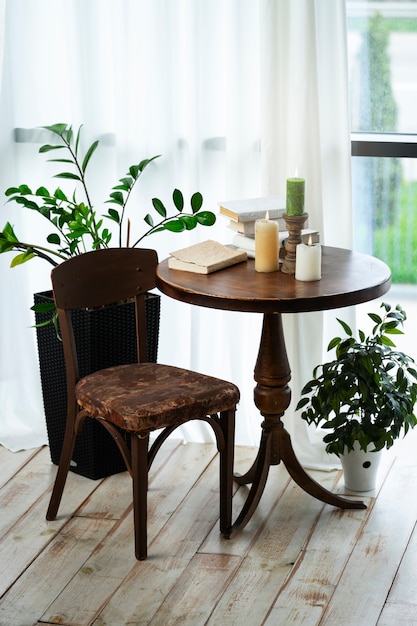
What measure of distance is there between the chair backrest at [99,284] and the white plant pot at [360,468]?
693 mm

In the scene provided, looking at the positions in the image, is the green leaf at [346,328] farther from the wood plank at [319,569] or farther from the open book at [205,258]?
the wood plank at [319,569]

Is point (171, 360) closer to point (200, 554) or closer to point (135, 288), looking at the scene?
point (135, 288)

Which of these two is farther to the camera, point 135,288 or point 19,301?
point 19,301

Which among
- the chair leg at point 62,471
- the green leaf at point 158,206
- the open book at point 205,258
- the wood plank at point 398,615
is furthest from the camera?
the green leaf at point 158,206

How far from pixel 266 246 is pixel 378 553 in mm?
876

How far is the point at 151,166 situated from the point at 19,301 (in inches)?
26.7

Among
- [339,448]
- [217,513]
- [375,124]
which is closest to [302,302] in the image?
[339,448]

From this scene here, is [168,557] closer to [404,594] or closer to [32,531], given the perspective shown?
[32,531]

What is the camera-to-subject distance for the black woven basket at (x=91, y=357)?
286cm

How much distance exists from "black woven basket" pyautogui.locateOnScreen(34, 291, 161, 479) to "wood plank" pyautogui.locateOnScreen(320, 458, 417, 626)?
0.85 metres

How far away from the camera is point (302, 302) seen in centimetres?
228

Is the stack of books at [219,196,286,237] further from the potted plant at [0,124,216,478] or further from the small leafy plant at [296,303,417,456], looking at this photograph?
the small leafy plant at [296,303,417,456]

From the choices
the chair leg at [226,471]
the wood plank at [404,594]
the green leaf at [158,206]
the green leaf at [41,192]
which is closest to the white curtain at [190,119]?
the green leaf at [158,206]

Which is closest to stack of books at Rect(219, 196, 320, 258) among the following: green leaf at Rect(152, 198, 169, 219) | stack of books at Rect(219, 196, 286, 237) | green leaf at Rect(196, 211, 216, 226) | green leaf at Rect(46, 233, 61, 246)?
stack of books at Rect(219, 196, 286, 237)
